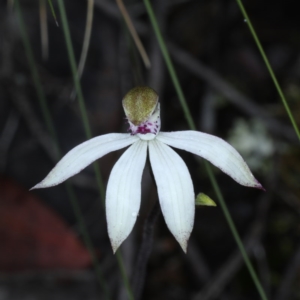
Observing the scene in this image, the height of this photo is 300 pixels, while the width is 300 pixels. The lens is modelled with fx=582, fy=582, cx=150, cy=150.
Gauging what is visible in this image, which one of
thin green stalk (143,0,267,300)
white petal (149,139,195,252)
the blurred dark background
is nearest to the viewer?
white petal (149,139,195,252)

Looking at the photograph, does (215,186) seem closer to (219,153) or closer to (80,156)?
(219,153)

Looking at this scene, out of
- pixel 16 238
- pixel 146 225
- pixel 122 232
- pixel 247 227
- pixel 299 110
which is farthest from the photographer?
pixel 299 110

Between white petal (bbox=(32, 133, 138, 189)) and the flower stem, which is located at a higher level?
white petal (bbox=(32, 133, 138, 189))

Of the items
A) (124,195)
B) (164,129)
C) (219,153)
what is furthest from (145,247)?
(164,129)

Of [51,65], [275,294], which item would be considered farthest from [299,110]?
[51,65]

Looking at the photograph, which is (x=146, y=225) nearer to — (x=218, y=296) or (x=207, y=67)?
(x=218, y=296)

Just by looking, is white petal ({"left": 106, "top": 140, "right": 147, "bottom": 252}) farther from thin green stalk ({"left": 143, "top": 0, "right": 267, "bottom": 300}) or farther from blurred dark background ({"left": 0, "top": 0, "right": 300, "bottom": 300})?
blurred dark background ({"left": 0, "top": 0, "right": 300, "bottom": 300})

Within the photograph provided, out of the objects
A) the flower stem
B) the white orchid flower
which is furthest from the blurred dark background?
the white orchid flower
